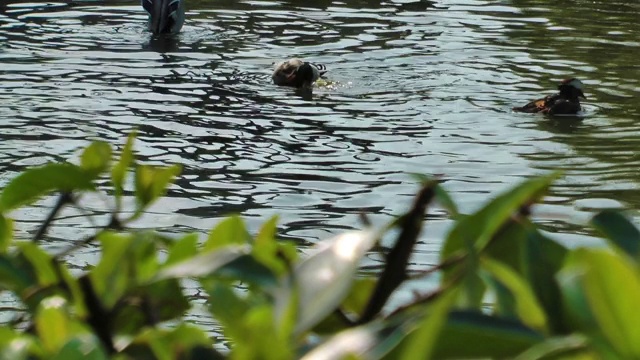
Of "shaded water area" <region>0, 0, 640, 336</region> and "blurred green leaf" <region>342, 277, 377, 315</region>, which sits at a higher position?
"blurred green leaf" <region>342, 277, 377, 315</region>

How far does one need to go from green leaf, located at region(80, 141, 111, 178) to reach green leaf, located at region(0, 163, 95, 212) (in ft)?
0.07

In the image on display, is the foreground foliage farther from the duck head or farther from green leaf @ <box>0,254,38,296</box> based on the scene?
the duck head

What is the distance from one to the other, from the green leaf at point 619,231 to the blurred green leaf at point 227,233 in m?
0.41

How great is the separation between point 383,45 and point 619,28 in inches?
132

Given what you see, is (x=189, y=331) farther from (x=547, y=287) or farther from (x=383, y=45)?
(x=383, y=45)

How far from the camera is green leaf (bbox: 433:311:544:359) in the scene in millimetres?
1027

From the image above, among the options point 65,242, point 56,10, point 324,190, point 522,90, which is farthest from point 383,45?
point 65,242

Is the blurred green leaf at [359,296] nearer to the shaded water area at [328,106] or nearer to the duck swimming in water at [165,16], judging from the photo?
the shaded water area at [328,106]

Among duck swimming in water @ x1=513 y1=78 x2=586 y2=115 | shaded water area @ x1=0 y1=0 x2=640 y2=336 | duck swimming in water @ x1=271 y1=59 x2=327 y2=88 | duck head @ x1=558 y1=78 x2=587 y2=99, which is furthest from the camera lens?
duck swimming in water @ x1=271 y1=59 x2=327 y2=88

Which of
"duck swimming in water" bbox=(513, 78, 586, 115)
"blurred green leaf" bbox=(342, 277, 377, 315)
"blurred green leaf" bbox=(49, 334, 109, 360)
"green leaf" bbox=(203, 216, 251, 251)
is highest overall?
"blurred green leaf" bbox=(49, 334, 109, 360)

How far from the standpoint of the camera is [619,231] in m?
1.31

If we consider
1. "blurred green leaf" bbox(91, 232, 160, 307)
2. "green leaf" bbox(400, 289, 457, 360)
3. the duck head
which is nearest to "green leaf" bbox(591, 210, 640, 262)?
"green leaf" bbox(400, 289, 457, 360)

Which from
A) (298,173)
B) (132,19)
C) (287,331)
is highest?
(287,331)

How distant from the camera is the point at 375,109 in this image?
10.5 meters
